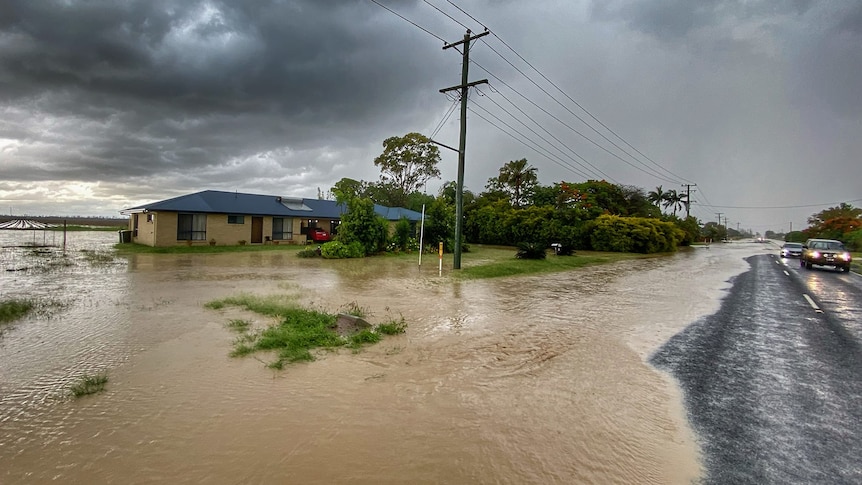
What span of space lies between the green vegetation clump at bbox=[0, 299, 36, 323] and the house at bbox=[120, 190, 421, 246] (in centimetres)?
1574

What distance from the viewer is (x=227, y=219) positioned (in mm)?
27391

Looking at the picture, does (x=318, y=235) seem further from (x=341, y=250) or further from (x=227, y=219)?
A: (x=341, y=250)

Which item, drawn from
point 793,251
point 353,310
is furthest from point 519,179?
point 353,310

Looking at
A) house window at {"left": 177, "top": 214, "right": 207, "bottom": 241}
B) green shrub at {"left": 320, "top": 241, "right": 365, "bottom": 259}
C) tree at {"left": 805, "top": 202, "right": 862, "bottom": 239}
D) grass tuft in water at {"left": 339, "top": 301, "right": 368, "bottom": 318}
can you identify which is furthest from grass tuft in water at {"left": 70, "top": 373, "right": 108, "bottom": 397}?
tree at {"left": 805, "top": 202, "right": 862, "bottom": 239}

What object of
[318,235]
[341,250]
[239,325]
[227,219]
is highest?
[227,219]

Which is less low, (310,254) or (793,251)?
(793,251)

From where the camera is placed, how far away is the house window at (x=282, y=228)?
30.3 meters

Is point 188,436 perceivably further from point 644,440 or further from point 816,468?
point 816,468

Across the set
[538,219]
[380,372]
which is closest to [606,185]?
[538,219]

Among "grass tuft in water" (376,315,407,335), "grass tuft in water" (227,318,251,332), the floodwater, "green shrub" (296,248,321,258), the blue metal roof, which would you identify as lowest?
the floodwater

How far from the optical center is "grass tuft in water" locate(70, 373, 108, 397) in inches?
176

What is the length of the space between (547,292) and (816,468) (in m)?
9.16

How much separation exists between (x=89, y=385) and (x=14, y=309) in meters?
5.74

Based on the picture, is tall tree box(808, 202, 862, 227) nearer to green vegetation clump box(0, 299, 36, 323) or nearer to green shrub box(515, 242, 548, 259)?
green shrub box(515, 242, 548, 259)
